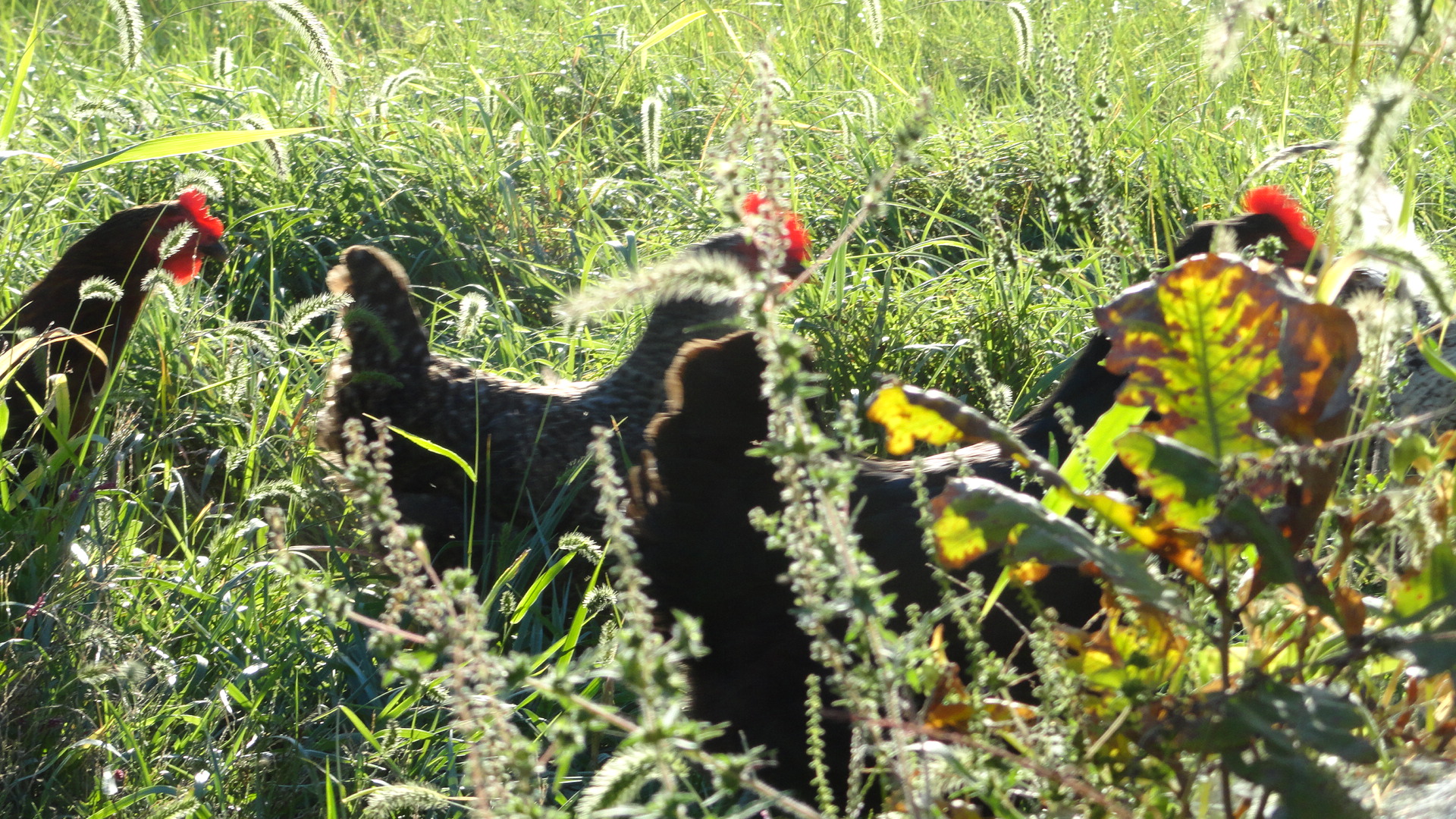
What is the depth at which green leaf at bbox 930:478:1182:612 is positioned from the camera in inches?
38.2

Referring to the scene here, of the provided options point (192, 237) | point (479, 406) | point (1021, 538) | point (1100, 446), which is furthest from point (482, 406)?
point (1021, 538)

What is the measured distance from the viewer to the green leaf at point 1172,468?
0.96m

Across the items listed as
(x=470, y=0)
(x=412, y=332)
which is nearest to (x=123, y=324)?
(x=412, y=332)

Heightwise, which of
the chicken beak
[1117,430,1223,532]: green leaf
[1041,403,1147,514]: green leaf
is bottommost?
the chicken beak

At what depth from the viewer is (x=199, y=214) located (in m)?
3.35

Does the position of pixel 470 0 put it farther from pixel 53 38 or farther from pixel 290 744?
pixel 290 744

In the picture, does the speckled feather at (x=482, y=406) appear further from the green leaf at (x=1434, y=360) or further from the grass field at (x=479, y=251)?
the green leaf at (x=1434, y=360)

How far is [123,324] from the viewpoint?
3012 millimetres

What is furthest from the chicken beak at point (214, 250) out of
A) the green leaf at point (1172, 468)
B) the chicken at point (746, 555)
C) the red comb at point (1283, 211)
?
the green leaf at point (1172, 468)

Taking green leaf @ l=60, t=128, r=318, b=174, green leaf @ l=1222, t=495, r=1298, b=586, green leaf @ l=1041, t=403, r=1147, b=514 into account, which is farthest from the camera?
green leaf @ l=60, t=128, r=318, b=174

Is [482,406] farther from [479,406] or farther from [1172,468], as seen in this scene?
[1172,468]

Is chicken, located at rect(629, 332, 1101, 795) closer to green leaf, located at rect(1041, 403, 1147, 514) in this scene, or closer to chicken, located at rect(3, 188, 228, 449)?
green leaf, located at rect(1041, 403, 1147, 514)

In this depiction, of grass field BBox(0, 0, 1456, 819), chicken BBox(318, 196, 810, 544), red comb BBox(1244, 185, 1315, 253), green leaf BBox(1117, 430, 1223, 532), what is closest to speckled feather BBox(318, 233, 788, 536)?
chicken BBox(318, 196, 810, 544)

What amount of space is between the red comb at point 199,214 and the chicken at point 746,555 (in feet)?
6.55
